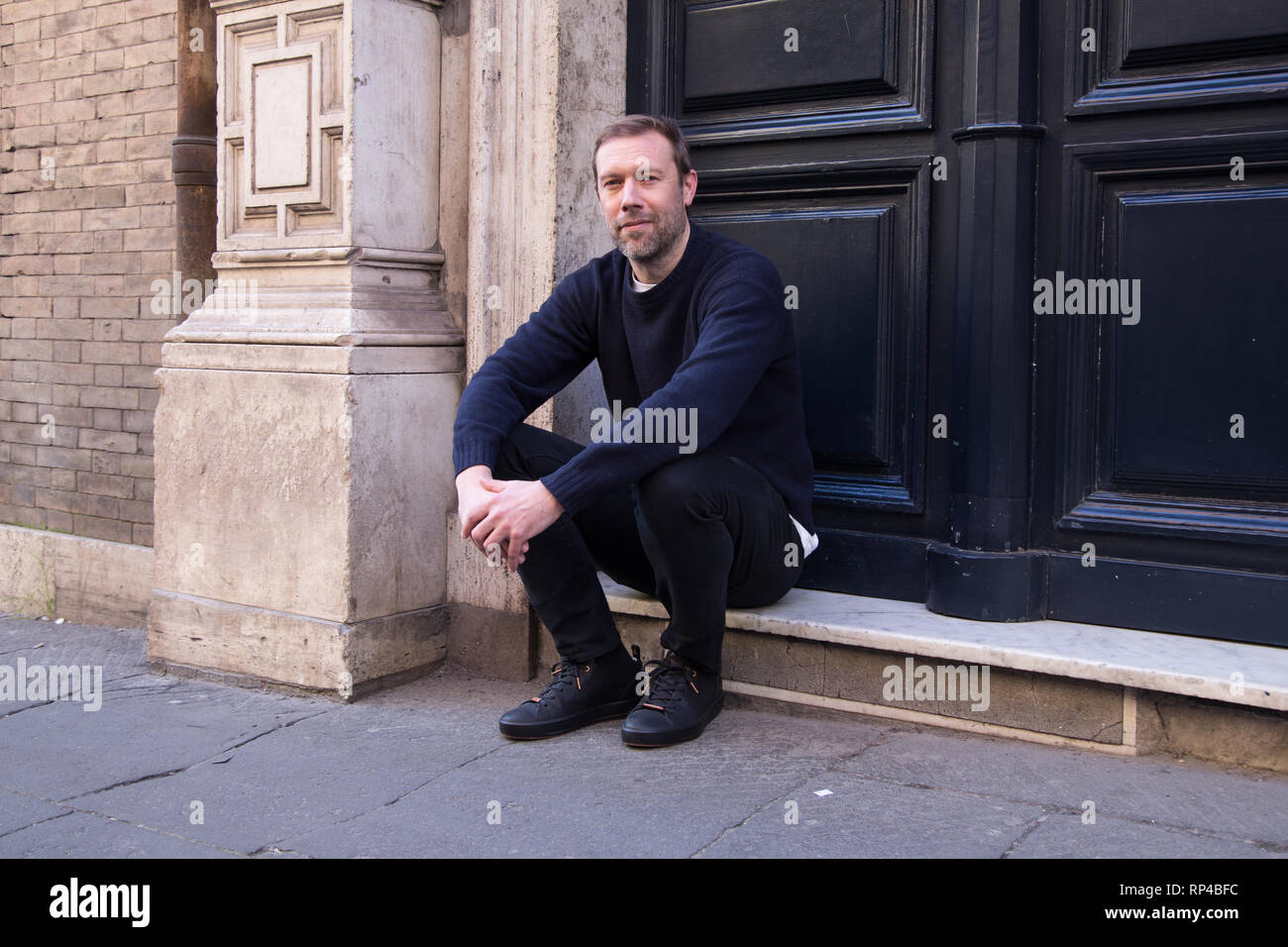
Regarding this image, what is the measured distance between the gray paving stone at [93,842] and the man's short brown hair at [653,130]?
194 centimetres

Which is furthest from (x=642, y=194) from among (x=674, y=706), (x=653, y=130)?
(x=674, y=706)

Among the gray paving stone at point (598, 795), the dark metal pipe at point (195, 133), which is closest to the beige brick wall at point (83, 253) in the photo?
the dark metal pipe at point (195, 133)

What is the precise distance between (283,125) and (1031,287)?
7.51ft

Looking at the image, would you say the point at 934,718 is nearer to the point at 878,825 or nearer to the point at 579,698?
the point at 878,825

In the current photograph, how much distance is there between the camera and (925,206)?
3.44 m

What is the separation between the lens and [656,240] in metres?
3.25

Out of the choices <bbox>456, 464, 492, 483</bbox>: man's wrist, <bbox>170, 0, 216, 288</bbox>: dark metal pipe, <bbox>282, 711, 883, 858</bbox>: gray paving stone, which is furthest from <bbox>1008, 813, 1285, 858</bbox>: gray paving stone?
<bbox>170, 0, 216, 288</bbox>: dark metal pipe

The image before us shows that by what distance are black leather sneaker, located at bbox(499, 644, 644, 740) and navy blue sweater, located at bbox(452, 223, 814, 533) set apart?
21.1 inches

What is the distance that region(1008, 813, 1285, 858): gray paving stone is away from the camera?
94.7 inches

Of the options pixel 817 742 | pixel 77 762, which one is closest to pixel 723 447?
pixel 817 742

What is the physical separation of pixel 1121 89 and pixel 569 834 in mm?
2273

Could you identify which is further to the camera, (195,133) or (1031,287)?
(195,133)

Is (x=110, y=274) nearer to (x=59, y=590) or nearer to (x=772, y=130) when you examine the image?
(x=59, y=590)

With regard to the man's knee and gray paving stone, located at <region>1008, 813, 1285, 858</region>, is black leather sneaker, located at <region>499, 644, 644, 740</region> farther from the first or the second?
gray paving stone, located at <region>1008, 813, 1285, 858</region>
